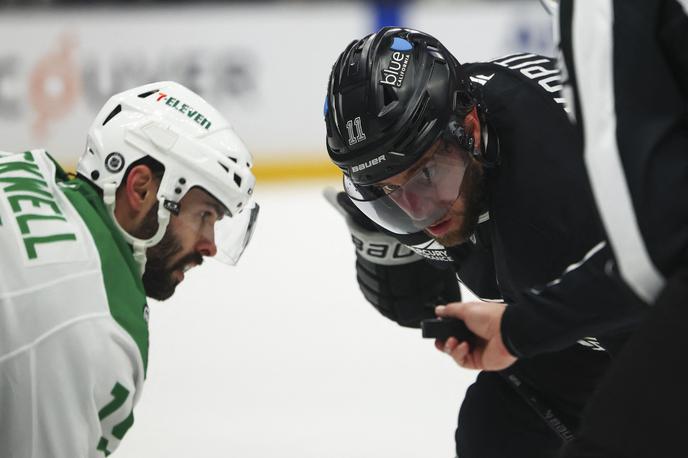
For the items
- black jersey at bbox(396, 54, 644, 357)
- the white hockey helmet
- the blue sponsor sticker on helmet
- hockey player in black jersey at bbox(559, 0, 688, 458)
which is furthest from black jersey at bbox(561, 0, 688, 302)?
the white hockey helmet

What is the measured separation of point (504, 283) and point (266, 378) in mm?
1295

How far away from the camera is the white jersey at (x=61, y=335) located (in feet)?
5.80

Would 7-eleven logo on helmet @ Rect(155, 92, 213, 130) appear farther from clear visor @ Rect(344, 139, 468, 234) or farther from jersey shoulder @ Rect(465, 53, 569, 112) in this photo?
jersey shoulder @ Rect(465, 53, 569, 112)

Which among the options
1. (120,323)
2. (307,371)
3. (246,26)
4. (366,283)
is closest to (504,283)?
(366,283)

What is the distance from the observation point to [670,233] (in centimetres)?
132

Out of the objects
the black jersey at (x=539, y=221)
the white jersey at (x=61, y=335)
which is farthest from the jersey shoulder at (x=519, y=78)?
the white jersey at (x=61, y=335)

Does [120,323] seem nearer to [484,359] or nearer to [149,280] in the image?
[149,280]

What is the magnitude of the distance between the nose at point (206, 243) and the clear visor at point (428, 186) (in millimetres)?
366

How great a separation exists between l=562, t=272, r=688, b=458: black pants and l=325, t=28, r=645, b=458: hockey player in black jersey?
395 millimetres

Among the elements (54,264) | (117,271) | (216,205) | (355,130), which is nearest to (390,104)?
(355,130)

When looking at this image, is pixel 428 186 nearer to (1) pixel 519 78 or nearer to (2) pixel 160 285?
(1) pixel 519 78

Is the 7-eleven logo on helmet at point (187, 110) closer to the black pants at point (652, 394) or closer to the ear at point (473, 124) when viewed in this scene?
the ear at point (473, 124)

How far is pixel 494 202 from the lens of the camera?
2201 mm

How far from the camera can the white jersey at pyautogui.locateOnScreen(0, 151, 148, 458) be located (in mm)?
1769
